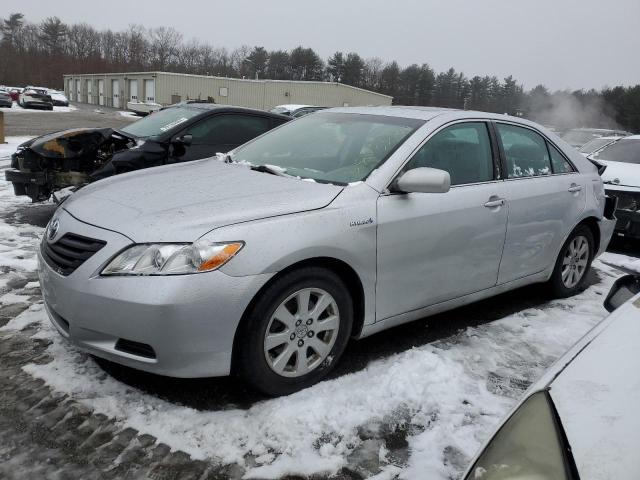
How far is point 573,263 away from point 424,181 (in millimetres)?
2397

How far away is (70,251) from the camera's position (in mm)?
2658

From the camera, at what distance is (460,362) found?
3.31 m

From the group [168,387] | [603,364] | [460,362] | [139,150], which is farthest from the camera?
[139,150]

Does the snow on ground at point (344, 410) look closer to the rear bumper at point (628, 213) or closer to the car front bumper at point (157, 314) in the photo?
the car front bumper at point (157, 314)

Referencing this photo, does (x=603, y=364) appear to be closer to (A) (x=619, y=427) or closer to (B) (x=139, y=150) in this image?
(A) (x=619, y=427)

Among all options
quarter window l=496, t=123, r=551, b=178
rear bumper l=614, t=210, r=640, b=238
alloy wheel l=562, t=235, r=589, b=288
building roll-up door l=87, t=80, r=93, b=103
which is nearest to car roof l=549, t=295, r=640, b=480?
quarter window l=496, t=123, r=551, b=178

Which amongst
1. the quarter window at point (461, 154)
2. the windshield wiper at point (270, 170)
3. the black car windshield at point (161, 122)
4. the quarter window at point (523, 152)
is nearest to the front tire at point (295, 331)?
the windshield wiper at point (270, 170)

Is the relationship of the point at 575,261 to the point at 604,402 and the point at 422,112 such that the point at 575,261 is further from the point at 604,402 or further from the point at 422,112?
the point at 604,402

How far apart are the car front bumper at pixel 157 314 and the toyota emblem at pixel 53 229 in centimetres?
39

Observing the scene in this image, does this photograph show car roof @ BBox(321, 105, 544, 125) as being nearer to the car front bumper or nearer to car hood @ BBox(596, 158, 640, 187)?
the car front bumper

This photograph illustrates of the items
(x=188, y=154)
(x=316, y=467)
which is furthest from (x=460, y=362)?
(x=188, y=154)

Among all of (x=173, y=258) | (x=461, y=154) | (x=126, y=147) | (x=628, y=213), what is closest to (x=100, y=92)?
(x=126, y=147)

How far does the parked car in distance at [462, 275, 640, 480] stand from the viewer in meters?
1.16

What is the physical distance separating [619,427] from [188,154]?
575 centimetres
